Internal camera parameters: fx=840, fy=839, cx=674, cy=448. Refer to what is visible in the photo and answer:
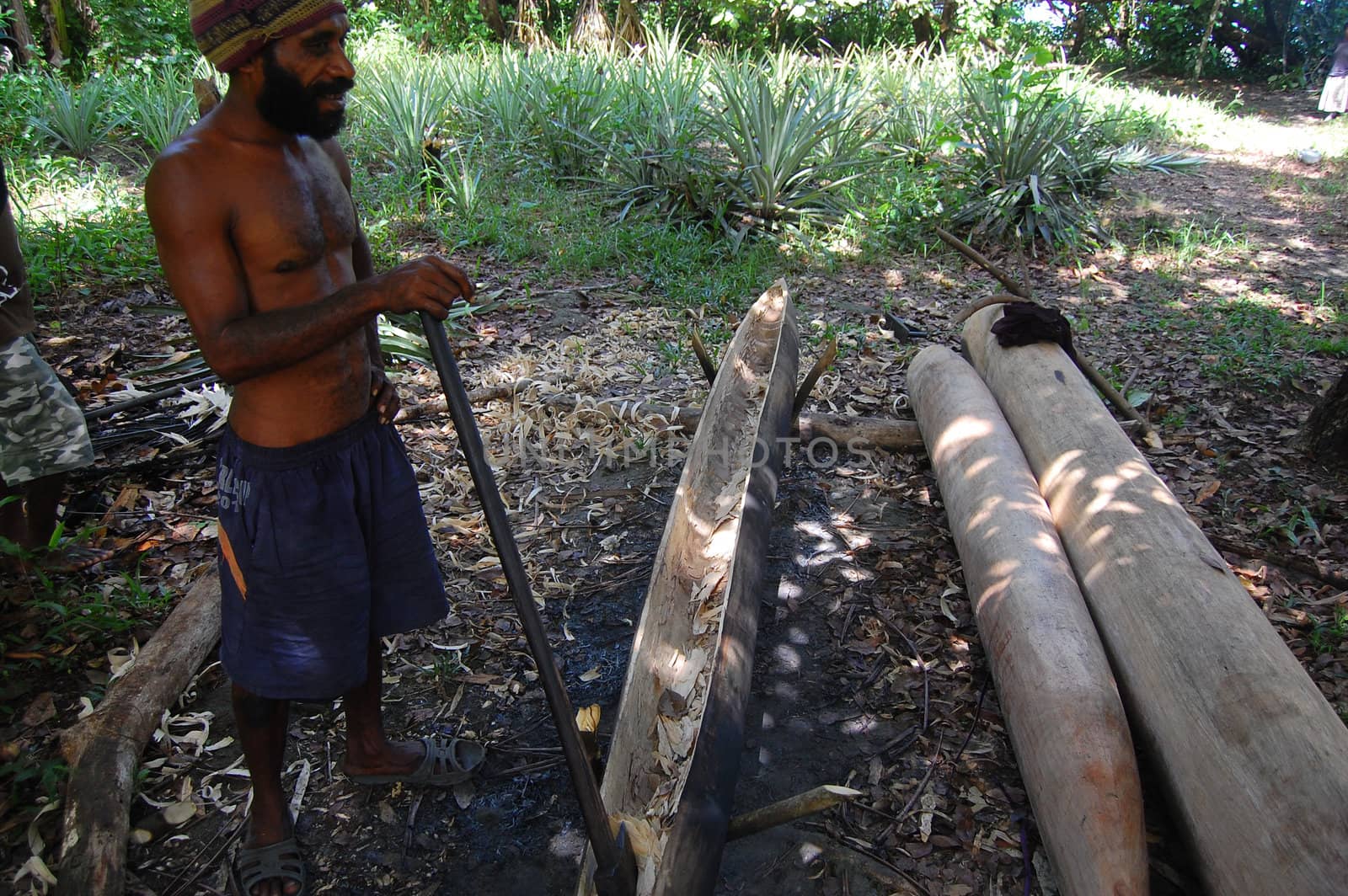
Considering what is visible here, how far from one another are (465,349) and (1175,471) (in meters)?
3.70

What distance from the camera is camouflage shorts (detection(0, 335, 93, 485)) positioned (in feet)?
9.00

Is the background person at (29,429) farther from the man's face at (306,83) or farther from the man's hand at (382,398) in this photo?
the man's face at (306,83)

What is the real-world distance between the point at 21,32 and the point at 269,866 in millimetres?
10854

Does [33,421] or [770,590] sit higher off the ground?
[33,421]

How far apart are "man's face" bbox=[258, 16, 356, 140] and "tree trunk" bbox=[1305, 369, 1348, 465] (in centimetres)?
397

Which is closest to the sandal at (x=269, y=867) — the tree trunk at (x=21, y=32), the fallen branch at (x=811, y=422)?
the fallen branch at (x=811, y=422)

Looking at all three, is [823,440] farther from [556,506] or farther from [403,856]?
[403,856]

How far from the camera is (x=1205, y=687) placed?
2016mm

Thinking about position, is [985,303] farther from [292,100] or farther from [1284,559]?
[292,100]

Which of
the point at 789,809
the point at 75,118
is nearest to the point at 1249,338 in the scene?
the point at 789,809

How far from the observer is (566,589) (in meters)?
3.22

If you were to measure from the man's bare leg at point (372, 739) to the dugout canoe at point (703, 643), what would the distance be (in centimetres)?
66

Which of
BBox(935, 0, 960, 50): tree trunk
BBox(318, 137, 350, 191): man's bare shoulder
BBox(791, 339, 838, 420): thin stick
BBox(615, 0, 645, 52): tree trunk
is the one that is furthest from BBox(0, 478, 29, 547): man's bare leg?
BBox(935, 0, 960, 50): tree trunk

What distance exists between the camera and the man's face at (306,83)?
5.36 feet
